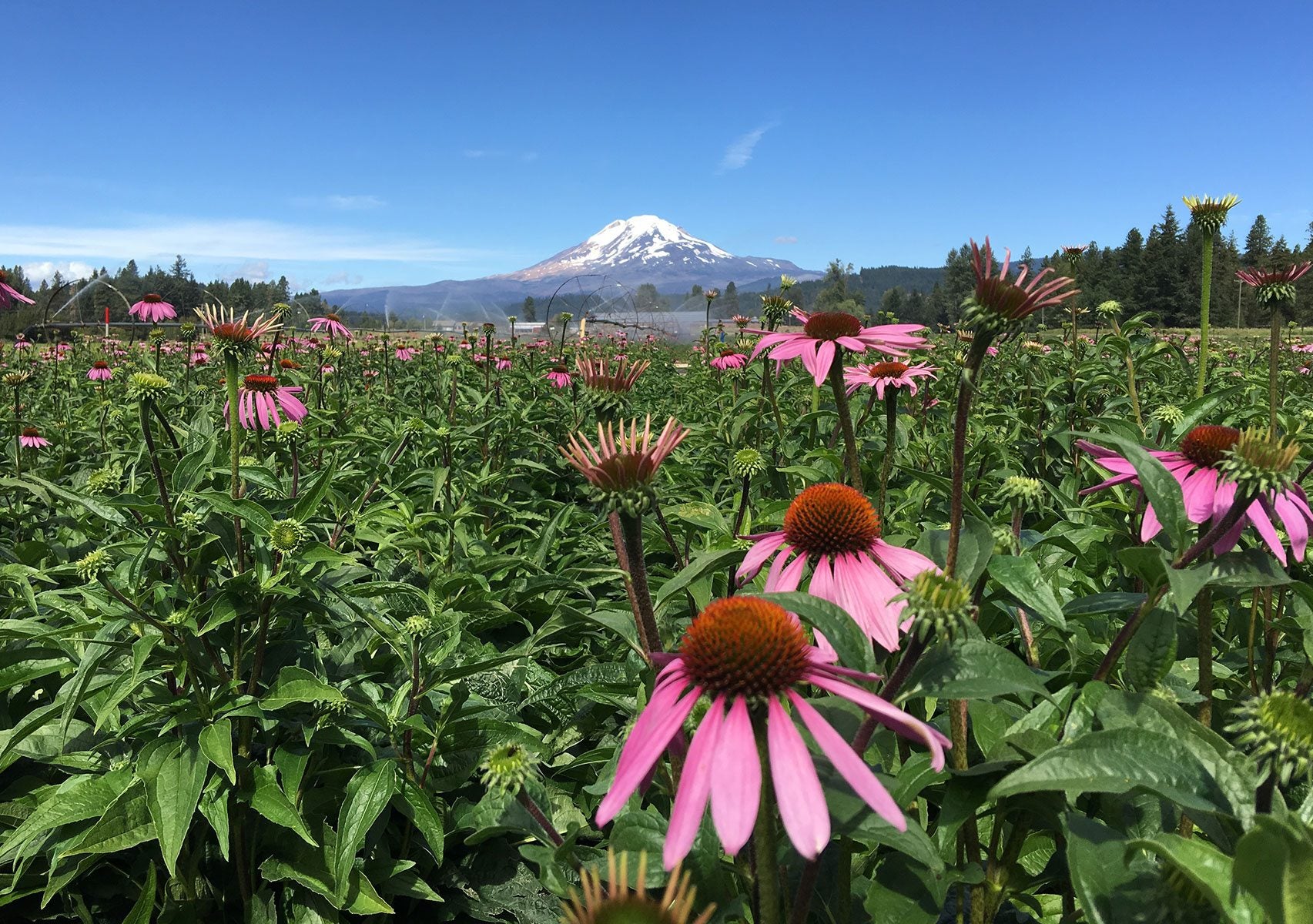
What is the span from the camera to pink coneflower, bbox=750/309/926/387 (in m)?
1.66

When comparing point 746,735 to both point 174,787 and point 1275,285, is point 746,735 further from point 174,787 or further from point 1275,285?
point 1275,285

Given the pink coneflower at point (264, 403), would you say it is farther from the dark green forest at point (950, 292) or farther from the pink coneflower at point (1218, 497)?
the dark green forest at point (950, 292)

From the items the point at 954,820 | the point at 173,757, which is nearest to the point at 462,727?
the point at 173,757

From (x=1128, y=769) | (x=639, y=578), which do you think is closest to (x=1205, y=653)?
(x=1128, y=769)

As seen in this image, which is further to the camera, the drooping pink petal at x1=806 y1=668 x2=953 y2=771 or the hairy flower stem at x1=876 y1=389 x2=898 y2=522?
the hairy flower stem at x1=876 y1=389 x2=898 y2=522

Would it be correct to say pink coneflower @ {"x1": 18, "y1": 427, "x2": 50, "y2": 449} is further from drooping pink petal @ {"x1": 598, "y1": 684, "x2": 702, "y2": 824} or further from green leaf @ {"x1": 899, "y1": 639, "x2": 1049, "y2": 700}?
green leaf @ {"x1": 899, "y1": 639, "x2": 1049, "y2": 700}

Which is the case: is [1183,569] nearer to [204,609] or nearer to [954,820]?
[954,820]

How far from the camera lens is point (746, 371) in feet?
12.6

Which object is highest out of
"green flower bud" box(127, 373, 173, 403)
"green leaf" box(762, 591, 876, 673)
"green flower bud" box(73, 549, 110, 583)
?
"green flower bud" box(127, 373, 173, 403)

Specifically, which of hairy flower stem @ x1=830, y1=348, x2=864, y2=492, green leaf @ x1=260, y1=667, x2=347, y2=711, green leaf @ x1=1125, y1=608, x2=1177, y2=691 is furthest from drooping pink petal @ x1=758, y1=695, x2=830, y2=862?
green leaf @ x1=260, y1=667, x2=347, y2=711

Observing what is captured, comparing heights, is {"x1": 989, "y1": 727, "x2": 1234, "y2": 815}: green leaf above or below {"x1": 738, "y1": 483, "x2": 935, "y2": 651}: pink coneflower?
below

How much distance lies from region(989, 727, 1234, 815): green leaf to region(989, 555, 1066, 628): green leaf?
0.79 ft

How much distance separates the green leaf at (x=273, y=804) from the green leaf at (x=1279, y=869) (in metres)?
1.36

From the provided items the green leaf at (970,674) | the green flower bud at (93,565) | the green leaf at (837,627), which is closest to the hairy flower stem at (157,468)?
the green flower bud at (93,565)
